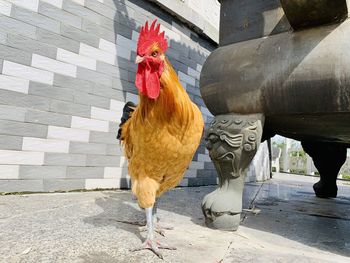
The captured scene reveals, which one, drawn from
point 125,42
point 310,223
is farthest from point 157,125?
point 125,42

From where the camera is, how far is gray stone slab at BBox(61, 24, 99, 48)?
10.8ft

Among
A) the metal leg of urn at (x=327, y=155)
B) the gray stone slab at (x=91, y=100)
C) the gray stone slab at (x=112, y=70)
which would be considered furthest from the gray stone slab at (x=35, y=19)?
the metal leg of urn at (x=327, y=155)

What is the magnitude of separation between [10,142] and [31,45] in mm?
1062

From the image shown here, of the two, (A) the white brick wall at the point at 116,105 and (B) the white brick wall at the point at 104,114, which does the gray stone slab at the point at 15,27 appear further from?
(A) the white brick wall at the point at 116,105

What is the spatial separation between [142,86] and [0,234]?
1132 millimetres

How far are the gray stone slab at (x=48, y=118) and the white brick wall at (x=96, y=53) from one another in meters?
0.83

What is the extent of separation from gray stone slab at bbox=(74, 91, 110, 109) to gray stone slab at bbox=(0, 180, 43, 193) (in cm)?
103

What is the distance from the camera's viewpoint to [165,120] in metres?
1.70

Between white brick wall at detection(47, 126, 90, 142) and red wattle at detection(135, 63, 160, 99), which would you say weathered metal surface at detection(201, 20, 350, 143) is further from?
white brick wall at detection(47, 126, 90, 142)

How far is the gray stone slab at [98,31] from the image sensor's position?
11.4ft

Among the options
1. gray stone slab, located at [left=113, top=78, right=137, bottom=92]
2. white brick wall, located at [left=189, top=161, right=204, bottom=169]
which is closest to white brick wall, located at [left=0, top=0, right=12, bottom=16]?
gray stone slab, located at [left=113, top=78, right=137, bottom=92]

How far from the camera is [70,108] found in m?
3.30

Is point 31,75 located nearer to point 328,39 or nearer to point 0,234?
point 0,234

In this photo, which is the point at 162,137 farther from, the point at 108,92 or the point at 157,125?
the point at 108,92
